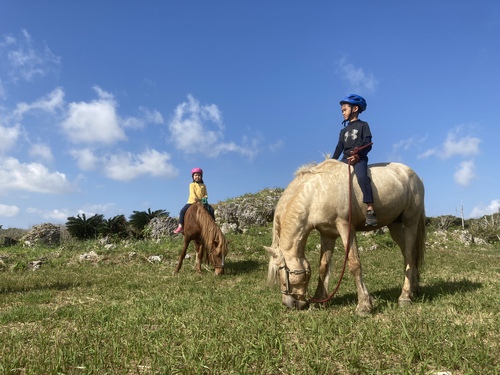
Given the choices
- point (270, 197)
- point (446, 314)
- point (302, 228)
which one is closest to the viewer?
point (446, 314)

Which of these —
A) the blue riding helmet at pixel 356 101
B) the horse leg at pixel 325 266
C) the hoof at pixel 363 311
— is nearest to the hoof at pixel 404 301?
the hoof at pixel 363 311

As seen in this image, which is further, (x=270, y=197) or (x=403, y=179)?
(x=270, y=197)

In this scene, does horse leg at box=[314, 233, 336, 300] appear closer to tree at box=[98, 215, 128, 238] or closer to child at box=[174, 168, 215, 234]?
child at box=[174, 168, 215, 234]

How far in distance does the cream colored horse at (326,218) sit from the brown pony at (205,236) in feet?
12.5

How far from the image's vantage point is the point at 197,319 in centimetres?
489

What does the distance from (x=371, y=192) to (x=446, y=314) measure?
201 centimetres

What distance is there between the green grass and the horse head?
21cm

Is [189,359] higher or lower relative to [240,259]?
lower

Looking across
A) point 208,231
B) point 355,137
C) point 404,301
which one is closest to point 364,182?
point 355,137

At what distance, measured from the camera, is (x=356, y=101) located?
6.45m

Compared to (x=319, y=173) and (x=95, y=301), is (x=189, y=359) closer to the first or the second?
(x=319, y=173)

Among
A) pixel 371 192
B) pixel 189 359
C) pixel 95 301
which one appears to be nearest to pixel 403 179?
pixel 371 192

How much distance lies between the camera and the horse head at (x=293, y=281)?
5535 mm

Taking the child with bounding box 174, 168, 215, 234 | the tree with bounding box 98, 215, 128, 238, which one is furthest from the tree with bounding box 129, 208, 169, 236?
the child with bounding box 174, 168, 215, 234
